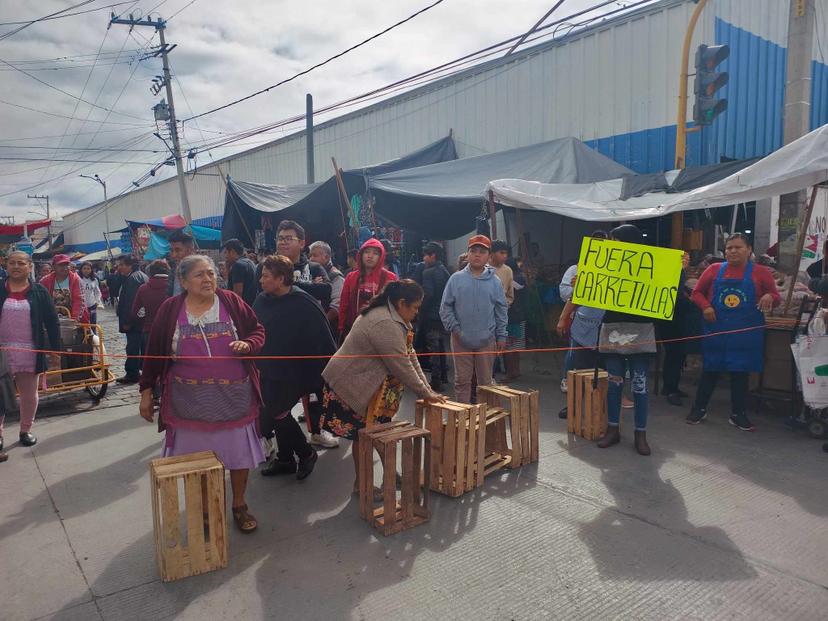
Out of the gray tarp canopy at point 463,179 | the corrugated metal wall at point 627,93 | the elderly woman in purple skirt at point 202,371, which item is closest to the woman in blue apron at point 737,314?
the gray tarp canopy at point 463,179

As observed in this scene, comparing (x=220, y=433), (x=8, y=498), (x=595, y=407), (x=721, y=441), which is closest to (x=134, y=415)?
(x=8, y=498)

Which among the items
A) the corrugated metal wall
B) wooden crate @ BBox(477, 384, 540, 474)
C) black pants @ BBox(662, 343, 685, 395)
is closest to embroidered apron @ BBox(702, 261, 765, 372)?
black pants @ BBox(662, 343, 685, 395)

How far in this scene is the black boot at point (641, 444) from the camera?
14.8 feet

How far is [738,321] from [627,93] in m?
6.35

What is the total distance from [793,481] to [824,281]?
1.68 metres

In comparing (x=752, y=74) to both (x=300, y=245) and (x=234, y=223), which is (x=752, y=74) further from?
(x=234, y=223)

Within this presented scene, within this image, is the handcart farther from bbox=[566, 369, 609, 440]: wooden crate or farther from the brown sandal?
bbox=[566, 369, 609, 440]: wooden crate

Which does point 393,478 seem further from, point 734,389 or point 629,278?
point 734,389

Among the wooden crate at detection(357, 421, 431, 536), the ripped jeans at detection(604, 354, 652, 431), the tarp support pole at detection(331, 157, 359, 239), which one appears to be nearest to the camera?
the wooden crate at detection(357, 421, 431, 536)

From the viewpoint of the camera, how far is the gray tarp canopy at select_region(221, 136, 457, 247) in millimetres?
9602

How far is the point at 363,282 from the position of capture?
491cm

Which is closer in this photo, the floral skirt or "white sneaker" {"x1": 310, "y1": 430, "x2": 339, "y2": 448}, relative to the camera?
the floral skirt

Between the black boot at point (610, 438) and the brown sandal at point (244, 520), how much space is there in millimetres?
2826

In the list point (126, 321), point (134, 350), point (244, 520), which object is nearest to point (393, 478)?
point (244, 520)
